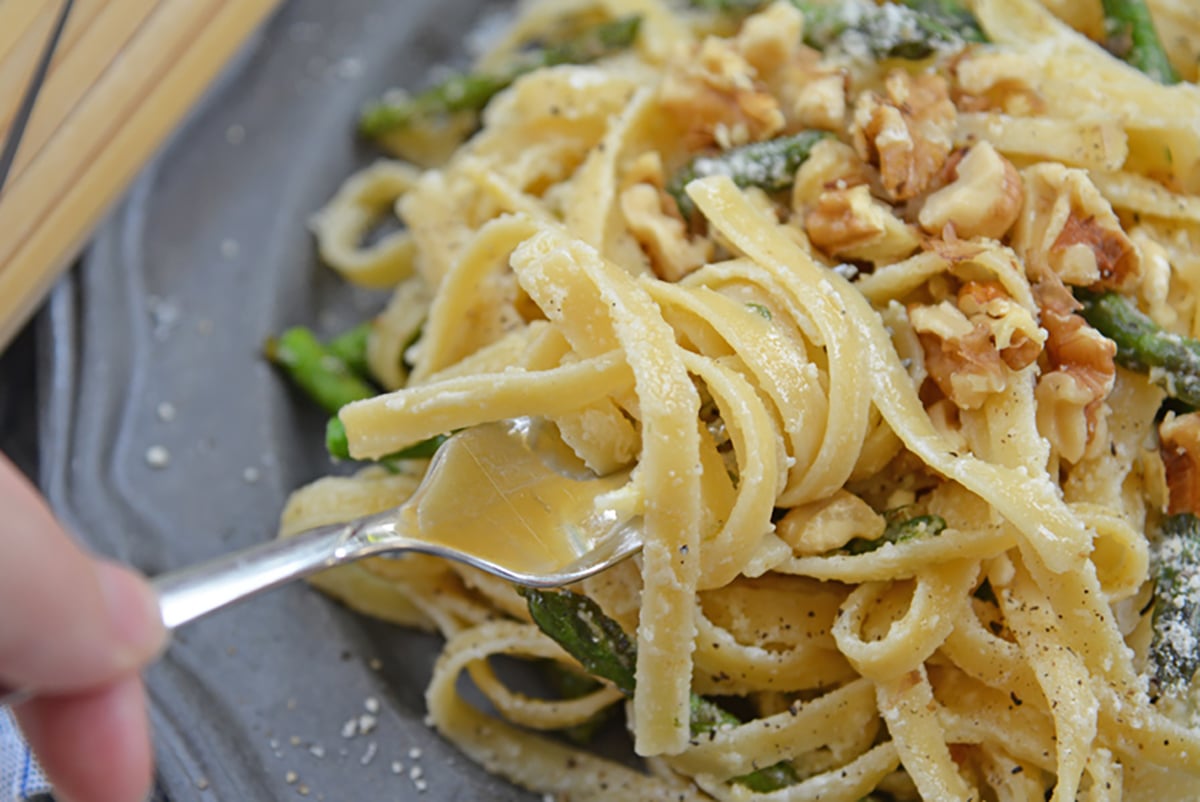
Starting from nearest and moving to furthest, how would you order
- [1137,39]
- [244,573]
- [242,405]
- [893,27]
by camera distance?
1. [244,573]
2. [893,27]
3. [1137,39]
4. [242,405]

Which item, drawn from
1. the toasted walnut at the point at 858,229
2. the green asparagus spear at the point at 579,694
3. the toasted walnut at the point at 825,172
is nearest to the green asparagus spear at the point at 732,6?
the toasted walnut at the point at 825,172

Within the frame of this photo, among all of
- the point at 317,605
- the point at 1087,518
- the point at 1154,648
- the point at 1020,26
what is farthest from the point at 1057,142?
the point at 317,605

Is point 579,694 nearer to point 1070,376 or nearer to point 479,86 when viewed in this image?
point 1070,376

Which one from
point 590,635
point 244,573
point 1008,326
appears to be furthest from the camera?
point 590,635

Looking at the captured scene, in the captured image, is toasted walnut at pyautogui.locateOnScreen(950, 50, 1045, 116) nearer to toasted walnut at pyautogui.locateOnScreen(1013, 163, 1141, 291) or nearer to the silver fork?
toasted walnut at pyautogui.locateOnScreen(1013, 163, 1141, 291)

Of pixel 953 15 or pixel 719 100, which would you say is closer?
pixel 719 100

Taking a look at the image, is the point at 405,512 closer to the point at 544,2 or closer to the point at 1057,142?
the point at 1057,142

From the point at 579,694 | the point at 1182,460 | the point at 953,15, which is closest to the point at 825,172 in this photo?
the point at 953,15
